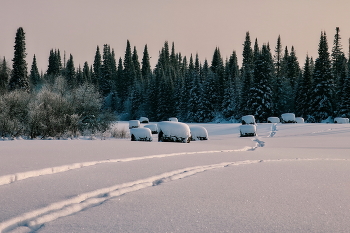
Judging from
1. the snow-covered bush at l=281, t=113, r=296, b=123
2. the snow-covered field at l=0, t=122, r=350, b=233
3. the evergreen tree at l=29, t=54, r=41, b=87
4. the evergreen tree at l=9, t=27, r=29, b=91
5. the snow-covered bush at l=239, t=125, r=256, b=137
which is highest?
the evergreen tree at l=29, t=54, r=41, b=87

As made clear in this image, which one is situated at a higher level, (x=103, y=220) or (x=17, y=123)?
(x=17, y=123)

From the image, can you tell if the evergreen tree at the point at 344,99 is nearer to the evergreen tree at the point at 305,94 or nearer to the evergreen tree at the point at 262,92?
the evergreen tree at the point at 305,94

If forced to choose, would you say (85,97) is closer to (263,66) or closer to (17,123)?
(17,123)

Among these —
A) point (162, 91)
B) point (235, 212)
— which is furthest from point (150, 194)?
point (162, 91)

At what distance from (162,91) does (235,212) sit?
68.5 meters

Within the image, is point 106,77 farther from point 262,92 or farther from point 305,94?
point 305,94

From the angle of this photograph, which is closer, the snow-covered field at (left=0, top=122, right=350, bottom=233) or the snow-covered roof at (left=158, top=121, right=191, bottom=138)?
the snow-covered field at (left=0, top=122, right=350, bottom=233)

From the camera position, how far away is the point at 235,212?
3.90m

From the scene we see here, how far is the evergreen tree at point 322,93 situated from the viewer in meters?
46.1

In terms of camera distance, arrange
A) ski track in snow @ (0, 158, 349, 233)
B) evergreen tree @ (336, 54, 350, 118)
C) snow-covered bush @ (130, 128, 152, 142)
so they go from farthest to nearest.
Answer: evergreen tree @ (336, 54, 350, 118)
snow-covered bush @ (130, 128, 152, 142)
ski track in snow @ (0, 158, 349, 233)

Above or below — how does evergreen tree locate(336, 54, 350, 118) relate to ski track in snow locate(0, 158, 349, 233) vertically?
above

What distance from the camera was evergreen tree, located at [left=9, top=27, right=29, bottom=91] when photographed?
49875mm

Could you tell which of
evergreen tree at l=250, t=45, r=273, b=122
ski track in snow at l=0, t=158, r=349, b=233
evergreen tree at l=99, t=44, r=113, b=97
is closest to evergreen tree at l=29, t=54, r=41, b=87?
evergreen tree at l=99, t=44, r=113, b=97

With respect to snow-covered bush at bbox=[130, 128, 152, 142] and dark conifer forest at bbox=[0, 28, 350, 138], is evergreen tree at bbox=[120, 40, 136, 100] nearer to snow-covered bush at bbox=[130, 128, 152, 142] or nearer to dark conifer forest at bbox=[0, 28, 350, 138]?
dark conifer forest at bbox=[0, 28, 350, 138]
